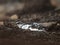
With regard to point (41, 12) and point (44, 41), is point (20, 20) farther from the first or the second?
point (44, 41)

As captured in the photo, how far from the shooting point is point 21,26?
5.27 feet

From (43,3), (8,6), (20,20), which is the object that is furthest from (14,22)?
(43,3)

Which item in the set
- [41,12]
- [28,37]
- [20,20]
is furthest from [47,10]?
[28,37]

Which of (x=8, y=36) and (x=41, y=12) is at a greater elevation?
(x=41, y=12)

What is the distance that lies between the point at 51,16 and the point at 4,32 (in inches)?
19.9

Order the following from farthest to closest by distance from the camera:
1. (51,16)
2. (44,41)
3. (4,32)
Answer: (51,16) → (4,32) → (44,41)

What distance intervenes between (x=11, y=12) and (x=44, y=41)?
537 millimetres

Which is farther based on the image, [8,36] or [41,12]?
[41,12]

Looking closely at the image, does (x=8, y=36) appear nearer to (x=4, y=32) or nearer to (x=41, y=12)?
(x=4, y=32)

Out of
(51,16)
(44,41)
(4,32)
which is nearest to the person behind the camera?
(44,41)

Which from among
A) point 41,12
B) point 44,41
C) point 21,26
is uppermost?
point 41,12

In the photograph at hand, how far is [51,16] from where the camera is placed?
65.5 inches

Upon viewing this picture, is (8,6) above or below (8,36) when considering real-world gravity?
above

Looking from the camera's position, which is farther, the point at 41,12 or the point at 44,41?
the point at 41,12
